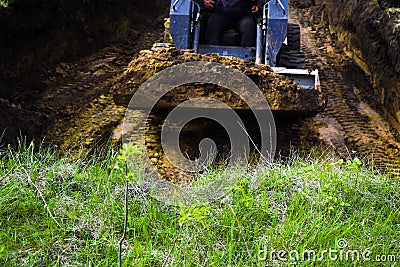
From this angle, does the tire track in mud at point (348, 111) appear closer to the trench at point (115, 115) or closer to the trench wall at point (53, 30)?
the trench at point (115, 115)

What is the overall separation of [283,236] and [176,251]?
580 millimetres

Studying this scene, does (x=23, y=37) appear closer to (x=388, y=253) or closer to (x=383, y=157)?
(x=383, y=157)

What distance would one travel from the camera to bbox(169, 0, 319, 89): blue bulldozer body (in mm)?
5312

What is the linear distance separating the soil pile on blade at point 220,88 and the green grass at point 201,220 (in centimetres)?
127

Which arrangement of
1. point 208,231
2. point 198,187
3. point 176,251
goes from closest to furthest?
point 176,251, point 208,231, point 198,187

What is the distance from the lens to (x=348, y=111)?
6125mm

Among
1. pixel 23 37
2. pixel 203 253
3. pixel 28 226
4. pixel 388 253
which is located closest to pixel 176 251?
pixel 203 253

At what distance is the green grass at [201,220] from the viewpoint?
252cm

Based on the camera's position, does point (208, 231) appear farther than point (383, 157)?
No

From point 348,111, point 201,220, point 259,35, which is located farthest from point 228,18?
point 201,220

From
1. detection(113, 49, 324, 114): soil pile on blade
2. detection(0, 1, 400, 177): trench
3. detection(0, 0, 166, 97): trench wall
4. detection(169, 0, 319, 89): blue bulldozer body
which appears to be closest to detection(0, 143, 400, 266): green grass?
detection(0, 1, 400, 177): trench

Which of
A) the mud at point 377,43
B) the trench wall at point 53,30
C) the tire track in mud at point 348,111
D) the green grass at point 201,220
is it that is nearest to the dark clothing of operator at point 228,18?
the tire track in mud at point 348,111

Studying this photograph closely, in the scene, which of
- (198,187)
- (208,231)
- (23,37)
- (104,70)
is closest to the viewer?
(208,231)

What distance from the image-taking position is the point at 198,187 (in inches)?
133
